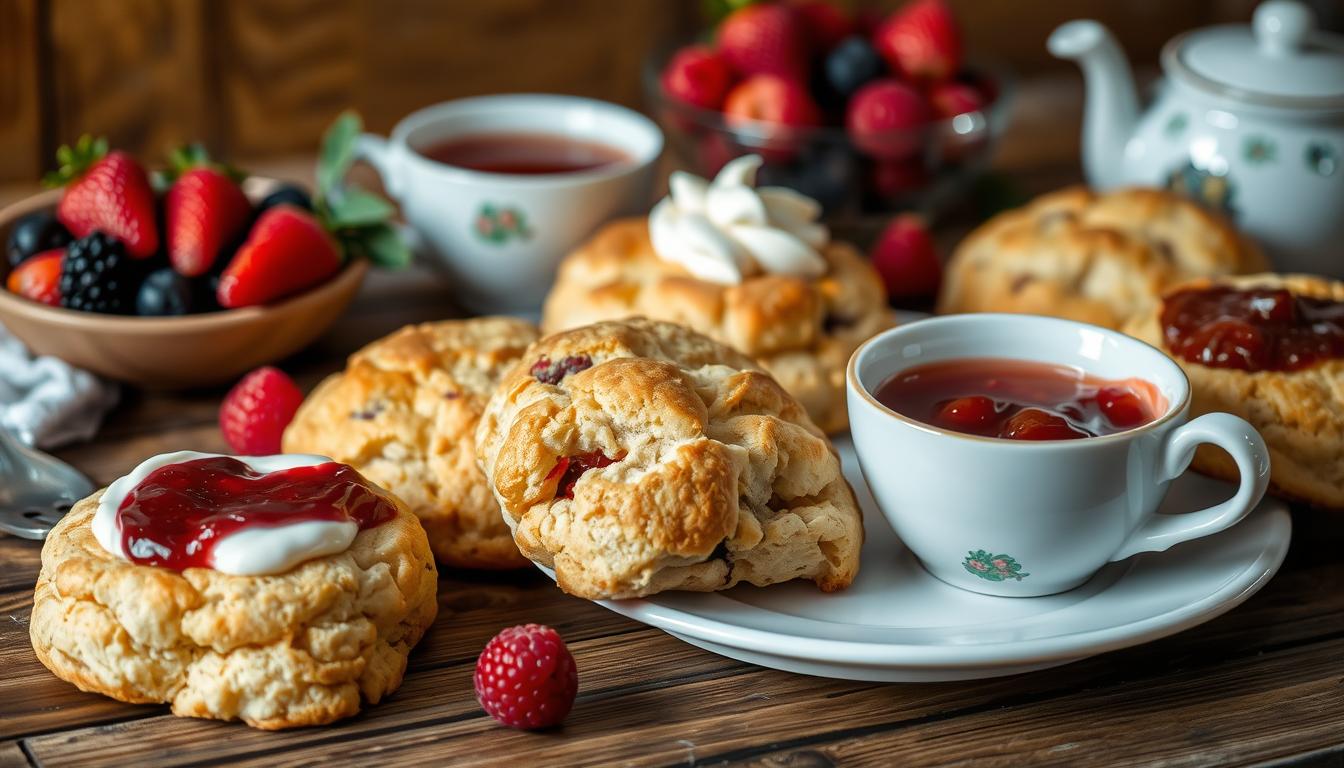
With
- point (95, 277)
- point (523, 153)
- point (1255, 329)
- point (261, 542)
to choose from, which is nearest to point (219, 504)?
point (261, 542)

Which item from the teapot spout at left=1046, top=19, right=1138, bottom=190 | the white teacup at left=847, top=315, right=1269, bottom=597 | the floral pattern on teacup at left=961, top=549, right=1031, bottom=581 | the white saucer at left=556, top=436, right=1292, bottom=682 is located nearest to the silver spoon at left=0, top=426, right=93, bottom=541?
the white saucer at left=556, top=436, right=1292, bottom=682

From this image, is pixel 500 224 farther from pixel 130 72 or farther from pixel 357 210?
pixel 130 72

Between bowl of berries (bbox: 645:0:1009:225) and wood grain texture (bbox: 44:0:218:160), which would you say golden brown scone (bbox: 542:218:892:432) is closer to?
bowl of berries (bbox: 645:0:1009:225)

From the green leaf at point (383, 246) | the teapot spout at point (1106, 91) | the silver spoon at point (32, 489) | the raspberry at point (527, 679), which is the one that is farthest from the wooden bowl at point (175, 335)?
the teapot spout at point (1106, 91)

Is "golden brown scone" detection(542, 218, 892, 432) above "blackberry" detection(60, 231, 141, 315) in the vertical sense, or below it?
below

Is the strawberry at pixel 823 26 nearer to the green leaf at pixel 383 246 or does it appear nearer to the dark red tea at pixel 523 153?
the dark red tea at pixel 523 153
